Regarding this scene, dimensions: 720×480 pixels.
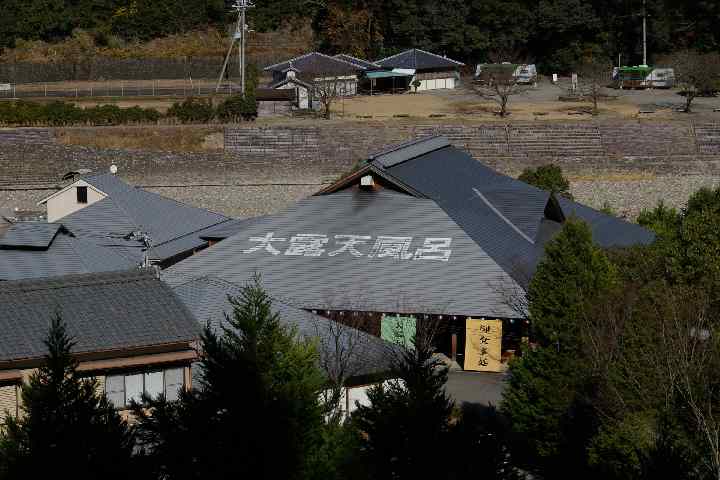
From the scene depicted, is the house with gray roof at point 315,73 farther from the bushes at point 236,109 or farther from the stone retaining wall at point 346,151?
the stone retaining wall at point 346,151

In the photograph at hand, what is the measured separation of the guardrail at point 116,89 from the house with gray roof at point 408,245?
21217 millimetres

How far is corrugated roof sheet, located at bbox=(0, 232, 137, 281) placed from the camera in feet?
60.4

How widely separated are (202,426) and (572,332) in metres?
4.96

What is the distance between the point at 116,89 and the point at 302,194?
14478mm

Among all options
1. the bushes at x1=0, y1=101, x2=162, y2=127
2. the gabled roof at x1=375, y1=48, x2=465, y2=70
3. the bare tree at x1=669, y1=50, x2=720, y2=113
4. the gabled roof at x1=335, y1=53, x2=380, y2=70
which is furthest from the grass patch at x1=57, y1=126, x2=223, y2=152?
the bare tree at x1=669, y1=50, x2=720, y2=113

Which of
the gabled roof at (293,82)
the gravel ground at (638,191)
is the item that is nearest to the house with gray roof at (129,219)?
the gravel ground at (638,191)

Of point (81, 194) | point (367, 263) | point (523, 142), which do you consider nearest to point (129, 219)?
point (81, 194)

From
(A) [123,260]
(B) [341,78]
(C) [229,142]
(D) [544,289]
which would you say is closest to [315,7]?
(B) [341,78]

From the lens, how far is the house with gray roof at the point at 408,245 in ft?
60.4

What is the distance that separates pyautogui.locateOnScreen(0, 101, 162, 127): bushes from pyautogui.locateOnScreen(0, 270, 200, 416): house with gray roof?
22.1 metres

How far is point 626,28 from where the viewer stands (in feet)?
154

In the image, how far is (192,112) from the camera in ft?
118

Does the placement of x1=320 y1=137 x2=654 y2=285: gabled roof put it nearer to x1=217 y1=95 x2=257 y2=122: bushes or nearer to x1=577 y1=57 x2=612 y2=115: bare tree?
x1=217 y1=95 x2=257 y2=122: bushes

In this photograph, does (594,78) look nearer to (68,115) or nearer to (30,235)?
(68,115)
